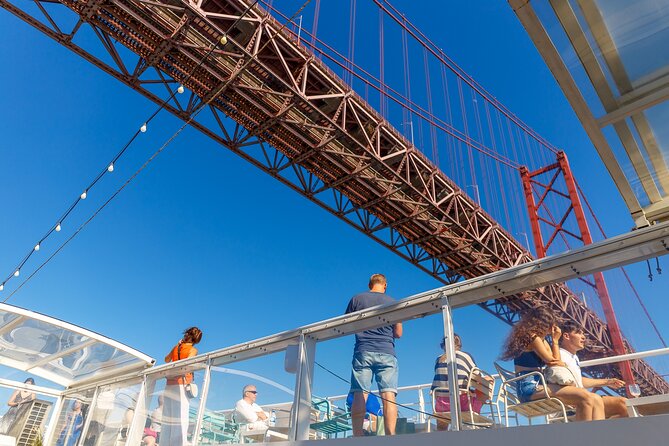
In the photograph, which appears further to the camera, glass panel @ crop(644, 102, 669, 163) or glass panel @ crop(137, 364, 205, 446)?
glass panel @ crop(137, 364, 205, 446)

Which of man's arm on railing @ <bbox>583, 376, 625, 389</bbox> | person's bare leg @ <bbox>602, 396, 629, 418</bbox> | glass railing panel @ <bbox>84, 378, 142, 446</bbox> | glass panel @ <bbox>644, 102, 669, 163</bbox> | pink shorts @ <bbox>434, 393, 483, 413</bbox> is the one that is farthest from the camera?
glass railing panel @ <bbox>84, 378, 142, 446</bbox>

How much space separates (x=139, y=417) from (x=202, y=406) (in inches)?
38.6

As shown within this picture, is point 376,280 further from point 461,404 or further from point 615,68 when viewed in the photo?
point 615,68

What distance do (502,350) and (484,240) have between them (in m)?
14.5

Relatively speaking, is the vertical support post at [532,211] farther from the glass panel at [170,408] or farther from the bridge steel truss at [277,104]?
the glass panel at [170,408]

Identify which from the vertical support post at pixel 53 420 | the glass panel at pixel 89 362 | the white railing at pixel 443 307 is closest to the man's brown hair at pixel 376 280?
the white railing at pixel 443 307

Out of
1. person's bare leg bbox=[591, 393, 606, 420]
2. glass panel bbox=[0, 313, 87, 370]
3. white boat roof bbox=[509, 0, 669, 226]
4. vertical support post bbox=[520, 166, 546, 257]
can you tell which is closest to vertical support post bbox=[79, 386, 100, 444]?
glass panel bbox=[0, 313, 87, 370]

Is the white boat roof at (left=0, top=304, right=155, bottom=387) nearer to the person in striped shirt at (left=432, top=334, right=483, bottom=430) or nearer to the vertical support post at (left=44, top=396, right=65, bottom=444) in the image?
the vertical support post at (left=44, top=396, right=65, bottom=444)

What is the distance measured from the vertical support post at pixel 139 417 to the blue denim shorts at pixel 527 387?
291 cm

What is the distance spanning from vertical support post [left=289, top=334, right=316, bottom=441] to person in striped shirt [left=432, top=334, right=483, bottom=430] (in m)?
0.75

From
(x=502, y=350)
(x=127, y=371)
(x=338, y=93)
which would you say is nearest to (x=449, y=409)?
(x=502, y=350)

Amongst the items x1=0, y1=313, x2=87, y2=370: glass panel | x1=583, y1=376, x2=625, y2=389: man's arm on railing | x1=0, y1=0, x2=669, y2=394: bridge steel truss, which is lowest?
x1=583, y1=376, x2=625, y2=389: man's arm on railing

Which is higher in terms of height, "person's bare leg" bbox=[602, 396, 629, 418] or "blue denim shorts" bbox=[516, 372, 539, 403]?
"blue denim shorts" bbox=[516, 372, 539, 403]

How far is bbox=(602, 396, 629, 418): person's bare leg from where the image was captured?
153cm
